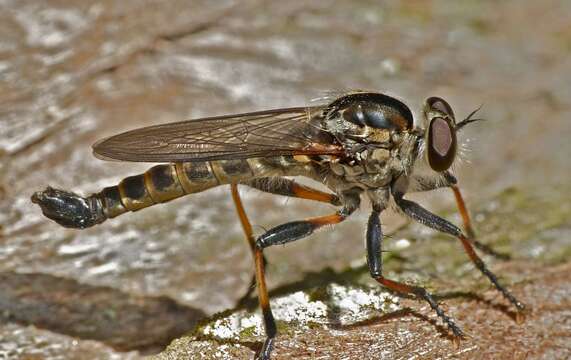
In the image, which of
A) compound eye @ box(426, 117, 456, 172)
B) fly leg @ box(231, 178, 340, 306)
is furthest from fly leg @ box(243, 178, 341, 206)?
compound eye @ box(426, 117, 456, 172)

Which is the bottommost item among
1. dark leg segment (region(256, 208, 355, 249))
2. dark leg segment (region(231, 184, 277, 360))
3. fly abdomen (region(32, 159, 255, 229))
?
dark leg segment (region(231, 184, 277, 360))

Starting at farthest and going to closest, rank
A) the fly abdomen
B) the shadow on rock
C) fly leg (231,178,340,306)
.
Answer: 1. fly leg (231,178,340,306)
2. the shadow on rock
3. the fly abdomen

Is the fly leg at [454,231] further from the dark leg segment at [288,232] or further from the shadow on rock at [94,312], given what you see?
the shadow on rock at [94,312]

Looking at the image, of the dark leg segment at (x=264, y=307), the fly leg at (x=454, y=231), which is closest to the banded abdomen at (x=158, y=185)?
the dark leg segment at (x=264, y=307)

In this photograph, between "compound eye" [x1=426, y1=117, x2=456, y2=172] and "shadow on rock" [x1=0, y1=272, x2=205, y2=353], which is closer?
"compound eye" [x1=426, y1=117, x2=456, y2=172]

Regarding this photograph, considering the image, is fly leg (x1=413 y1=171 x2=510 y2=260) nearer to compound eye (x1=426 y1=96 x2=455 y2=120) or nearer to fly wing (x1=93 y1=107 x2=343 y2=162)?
compound eye (x1=426 y1=96 x2=455 y2=120)

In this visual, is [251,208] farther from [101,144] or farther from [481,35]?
[481,35]
